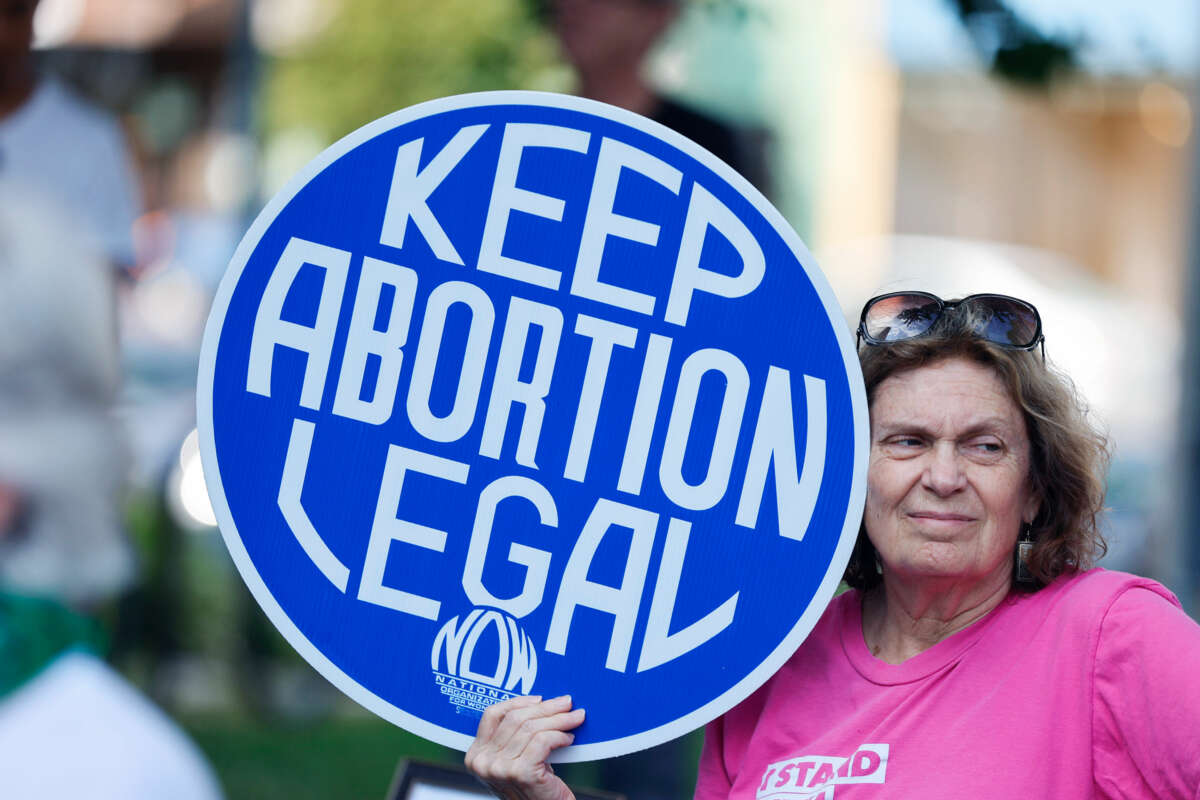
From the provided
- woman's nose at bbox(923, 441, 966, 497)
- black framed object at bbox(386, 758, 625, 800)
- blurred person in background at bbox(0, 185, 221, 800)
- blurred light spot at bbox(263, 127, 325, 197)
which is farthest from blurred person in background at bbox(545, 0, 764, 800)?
blurred light spot at bbox(263, 127, 325, 197)

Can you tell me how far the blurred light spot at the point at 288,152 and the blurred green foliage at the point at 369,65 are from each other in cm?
5

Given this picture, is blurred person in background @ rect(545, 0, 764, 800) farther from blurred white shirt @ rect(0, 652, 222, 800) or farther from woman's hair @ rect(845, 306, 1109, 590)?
woman's hair @ rect(845, 306, 1109, 590)

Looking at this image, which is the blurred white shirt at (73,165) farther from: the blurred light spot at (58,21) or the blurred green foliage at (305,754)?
the blurred green foliage at (305,754)

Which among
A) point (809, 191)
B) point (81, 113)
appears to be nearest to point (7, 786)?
point (81, 113)

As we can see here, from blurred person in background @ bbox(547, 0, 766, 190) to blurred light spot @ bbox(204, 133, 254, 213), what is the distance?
2.30 m

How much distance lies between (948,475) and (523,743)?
631mm

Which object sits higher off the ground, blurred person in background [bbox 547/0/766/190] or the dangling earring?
blurred person in background [bbox 547/0/766/190]

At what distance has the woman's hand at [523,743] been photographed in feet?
5.84

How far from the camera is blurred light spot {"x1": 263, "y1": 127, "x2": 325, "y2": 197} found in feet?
22.4

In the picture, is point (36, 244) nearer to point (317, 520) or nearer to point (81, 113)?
point (81, 113)

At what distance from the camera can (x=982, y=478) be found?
6.19 feet

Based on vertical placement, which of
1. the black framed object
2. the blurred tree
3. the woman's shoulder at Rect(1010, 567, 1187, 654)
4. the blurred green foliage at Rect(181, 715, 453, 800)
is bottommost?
the blurred green foliage at Rect(181, 715, 453, 800)

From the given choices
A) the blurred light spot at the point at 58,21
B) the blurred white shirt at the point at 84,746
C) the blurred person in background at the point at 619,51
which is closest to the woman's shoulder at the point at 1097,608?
the blurred white shirt at the point at 84,746

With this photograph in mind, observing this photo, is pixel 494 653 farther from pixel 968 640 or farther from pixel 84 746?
pixel 84 746
